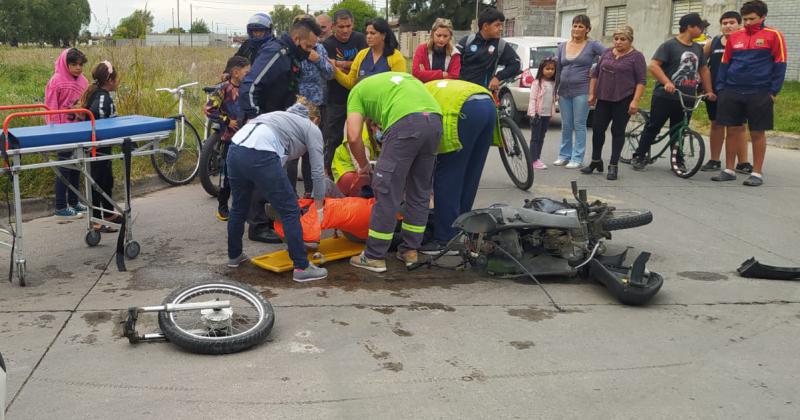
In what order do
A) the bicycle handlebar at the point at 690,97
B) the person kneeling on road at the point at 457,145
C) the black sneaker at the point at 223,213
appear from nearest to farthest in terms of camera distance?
the person kneeling on road at the point at 457,145, the black sneaker at the point at 223,213, the bicycle handlebar at the point at 690,97

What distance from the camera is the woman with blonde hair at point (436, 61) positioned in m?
7.65

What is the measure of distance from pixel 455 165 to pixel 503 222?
2.53 feet

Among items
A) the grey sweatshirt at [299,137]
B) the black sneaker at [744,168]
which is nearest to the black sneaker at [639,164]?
the black sneaker at [744,168]

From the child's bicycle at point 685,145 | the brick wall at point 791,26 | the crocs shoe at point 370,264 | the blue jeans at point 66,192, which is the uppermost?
the brick wall at point 791,26

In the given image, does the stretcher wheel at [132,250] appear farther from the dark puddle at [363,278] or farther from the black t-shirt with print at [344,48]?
the black t-shirt with print at [344,48]

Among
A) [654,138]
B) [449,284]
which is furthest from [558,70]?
[449,284]

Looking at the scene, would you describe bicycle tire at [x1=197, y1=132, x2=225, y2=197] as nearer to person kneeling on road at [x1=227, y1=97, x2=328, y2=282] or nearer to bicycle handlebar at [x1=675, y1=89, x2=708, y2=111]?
person kneeling on road at [x1=227, y1=97, x2=328, y2=282]

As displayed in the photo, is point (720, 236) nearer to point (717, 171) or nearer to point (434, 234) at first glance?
point (434, 234)

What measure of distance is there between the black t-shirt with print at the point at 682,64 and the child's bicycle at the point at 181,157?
5.97m

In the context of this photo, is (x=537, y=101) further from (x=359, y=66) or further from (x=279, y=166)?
(x=279, y=166)

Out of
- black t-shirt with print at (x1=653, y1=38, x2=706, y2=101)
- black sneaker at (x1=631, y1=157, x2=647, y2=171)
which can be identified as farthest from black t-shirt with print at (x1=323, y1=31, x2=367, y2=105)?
black sneaker at (x1=631, y1=157, x2=647, y2=171)

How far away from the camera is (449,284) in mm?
5359

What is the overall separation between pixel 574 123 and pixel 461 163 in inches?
173

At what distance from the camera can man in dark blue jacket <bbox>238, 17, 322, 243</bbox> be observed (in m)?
6.29
